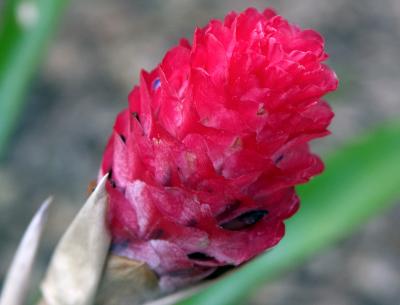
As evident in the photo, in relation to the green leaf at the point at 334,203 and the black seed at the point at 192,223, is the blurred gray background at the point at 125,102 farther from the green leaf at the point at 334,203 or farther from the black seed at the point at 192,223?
the black seed at the point at 192,223

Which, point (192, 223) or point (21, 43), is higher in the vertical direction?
point (21, 43)

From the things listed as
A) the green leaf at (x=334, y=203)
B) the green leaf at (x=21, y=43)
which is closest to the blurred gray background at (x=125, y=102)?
the green leaf at (x=334, y=203)

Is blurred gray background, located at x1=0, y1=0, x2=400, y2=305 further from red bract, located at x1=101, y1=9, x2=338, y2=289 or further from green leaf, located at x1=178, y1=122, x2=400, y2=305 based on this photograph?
red bract, located at x1=101, y1=9, x2=338, y2=289

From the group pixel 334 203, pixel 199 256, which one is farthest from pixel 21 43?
pixel 199 256

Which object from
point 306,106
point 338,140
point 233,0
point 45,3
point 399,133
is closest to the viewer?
point 306,106

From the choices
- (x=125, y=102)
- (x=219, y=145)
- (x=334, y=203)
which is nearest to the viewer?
(x=219, y=145)

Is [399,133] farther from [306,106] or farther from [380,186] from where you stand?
[306,106]

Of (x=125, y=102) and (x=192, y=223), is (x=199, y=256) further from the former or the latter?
(x=125, y=102)

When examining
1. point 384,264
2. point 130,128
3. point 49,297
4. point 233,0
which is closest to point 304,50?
point 130,128
